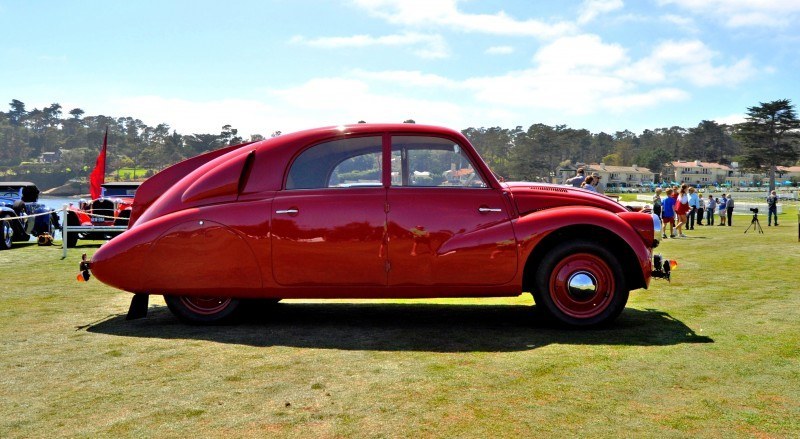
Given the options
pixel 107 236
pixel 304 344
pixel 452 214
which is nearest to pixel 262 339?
pixel 304 344

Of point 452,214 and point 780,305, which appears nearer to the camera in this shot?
point 452,214

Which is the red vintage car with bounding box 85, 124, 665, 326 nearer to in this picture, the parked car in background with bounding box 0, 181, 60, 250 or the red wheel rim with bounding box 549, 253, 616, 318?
the red wheel rim with bounding box 549, 253, 616, 318

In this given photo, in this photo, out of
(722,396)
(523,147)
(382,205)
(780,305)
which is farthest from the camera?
(523,147)

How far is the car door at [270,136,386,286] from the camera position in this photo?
5867 millimetres

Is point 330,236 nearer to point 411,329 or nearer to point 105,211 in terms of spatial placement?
point 411,329

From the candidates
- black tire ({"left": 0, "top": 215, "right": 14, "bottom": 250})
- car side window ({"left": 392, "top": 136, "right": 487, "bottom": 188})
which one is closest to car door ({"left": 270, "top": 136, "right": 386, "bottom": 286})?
car side window ({"left": 392, "top": 136, "right": 487, "bottom": 188})

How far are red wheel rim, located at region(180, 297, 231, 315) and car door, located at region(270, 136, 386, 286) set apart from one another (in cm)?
71

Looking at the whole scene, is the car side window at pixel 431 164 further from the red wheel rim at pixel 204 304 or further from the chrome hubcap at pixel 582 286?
the red wheel rim at pixel 204 304

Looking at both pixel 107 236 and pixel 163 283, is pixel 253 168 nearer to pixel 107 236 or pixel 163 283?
pixel 163 283

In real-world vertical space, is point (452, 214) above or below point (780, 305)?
above

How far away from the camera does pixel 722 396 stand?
390 cm

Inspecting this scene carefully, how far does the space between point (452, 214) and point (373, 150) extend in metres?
0.96

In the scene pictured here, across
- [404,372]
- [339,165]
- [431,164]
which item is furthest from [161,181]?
[404,372]

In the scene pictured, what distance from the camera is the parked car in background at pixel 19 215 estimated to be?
16.2m
